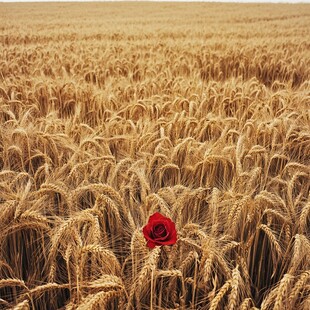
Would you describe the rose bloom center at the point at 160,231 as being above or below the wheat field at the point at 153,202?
above

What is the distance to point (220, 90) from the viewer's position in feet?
14.6

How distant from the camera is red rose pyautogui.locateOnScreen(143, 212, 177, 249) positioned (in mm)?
1074

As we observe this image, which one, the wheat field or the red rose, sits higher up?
the red rose

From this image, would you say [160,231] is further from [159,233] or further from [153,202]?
[153,202]

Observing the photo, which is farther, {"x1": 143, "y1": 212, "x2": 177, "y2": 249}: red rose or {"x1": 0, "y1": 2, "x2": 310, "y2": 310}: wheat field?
{"x1": 0, "y1": 2, "x2": 310, "y2": 310}: wheat field

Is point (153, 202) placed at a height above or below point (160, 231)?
below

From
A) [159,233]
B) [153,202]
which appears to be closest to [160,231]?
[159,233]

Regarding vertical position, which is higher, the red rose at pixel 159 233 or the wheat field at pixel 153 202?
the red rose at pixel 159 233

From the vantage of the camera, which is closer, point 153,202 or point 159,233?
point 159,233

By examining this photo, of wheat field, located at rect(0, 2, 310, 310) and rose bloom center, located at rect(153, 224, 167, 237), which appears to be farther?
wheat field, located at rect(0, 2, 310, 310)

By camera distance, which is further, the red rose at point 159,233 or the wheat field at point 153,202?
the wheat field at point 153,202

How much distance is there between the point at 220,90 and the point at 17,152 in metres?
2.98

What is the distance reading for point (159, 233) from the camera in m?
1.10

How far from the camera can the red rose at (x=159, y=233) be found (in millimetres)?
1074
